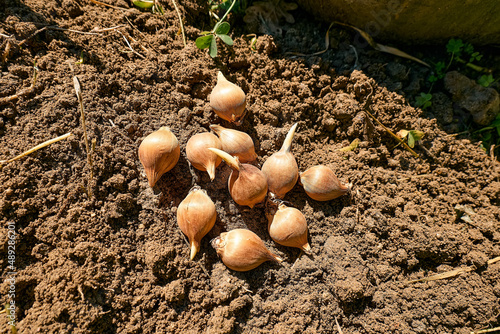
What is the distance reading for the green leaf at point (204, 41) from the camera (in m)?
1.69

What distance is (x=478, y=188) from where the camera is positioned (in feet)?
5.80

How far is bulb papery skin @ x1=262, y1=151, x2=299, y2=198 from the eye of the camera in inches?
61.2

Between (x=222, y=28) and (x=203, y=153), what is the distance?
0.77m

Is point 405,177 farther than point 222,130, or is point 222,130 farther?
point 405,177

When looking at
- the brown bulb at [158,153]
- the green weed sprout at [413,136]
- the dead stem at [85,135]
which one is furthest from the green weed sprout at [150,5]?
the green weed sprout at [413,136]

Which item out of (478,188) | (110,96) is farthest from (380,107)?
(110,96)

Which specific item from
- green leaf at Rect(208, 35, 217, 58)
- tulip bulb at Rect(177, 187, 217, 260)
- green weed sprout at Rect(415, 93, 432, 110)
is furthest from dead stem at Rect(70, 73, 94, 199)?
green weed sprout at Rect(415, 93, 432, 110)

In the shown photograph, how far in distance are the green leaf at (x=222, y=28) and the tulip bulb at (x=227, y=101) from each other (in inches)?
12.8

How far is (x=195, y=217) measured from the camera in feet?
4.67

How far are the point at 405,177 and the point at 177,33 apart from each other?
63.8 inches

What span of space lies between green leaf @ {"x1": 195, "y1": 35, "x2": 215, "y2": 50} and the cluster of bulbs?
9.8 inches

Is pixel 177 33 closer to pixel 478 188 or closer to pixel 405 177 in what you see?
pixel 405 177

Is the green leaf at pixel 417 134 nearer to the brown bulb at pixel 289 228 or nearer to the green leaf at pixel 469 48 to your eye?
the green leaf at pixel 469 48

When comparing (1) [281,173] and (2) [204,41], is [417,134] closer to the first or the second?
(1) [281,173]
